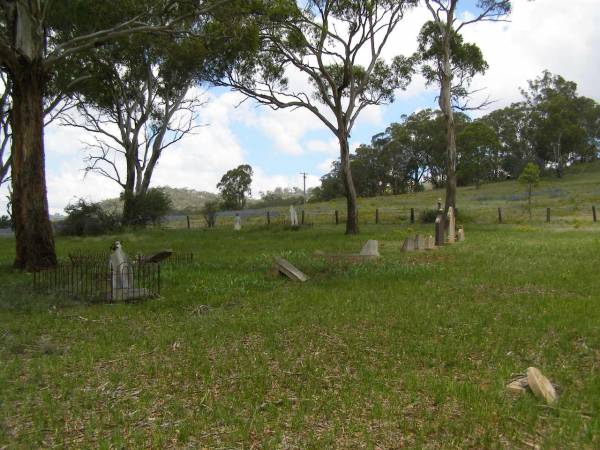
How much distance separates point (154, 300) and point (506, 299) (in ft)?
18.4

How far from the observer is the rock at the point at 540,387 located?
4387 millimetres

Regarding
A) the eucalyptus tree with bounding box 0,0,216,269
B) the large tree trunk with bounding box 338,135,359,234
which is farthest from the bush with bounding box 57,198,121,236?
the eucalyptus tree with bounding box 0,0,216,269

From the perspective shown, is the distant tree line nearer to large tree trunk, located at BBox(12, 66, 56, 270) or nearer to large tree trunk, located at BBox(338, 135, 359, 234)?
large tree trunk, located at BBox(338, 135, 359, 234)

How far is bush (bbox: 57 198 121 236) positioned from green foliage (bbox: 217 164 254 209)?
33517 mm

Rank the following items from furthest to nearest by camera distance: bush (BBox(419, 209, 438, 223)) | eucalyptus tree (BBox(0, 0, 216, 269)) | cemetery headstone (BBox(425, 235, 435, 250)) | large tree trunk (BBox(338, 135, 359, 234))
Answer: bush (BBox(419, 209, 438, 223)) → large tree trunk (BBox(338, 135, 359, 234)) → cemetery headstone (BBox(425, 235, 435, 250)) → eucalyptus tree (BBox(0, 0, 216, 269))

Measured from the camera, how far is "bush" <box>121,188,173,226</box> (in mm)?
30219

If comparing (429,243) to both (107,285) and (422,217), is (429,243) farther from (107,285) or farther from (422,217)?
(422,217)

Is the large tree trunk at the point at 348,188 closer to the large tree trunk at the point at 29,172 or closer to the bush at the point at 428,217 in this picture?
the bush at the point at 428,217

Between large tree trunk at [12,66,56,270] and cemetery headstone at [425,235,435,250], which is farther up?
large tree trunk at [12,66,56,270]

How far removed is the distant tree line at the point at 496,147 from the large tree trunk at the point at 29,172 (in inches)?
2228

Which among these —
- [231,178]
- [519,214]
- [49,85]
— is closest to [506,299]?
[49,85]

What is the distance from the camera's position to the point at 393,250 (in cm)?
1598

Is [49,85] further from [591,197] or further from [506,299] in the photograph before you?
[591,197]

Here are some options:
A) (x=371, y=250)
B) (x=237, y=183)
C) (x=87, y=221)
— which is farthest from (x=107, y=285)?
(x=237, y=183)
